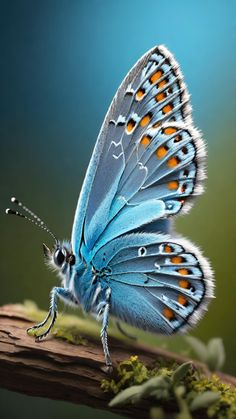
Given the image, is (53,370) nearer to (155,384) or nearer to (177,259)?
(155,384)

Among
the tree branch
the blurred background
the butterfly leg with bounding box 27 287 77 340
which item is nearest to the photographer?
the tree branch

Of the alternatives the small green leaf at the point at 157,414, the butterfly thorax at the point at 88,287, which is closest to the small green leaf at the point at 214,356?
the small green leaf at the point at 157,414

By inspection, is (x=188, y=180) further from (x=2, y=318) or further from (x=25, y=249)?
(x=25, y=249)

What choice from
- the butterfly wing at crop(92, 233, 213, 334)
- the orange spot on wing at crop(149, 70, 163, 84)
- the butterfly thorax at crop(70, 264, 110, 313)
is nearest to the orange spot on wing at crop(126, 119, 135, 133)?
the orange spot on wing at crop(149, 70, 163, 84)

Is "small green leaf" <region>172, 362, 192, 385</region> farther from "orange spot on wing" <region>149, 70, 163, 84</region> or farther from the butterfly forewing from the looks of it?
"orange spot on wing" <region>149, 70, 163, 84</region>

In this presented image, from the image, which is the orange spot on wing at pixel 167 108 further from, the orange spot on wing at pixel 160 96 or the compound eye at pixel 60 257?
the compound eye at pixel 60 257

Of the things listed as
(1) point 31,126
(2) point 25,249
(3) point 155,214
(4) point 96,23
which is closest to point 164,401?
(3) point 155,214

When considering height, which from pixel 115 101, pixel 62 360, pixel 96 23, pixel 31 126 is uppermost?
pixel 96 23

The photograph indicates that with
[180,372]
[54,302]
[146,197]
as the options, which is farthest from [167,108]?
[180,372]
